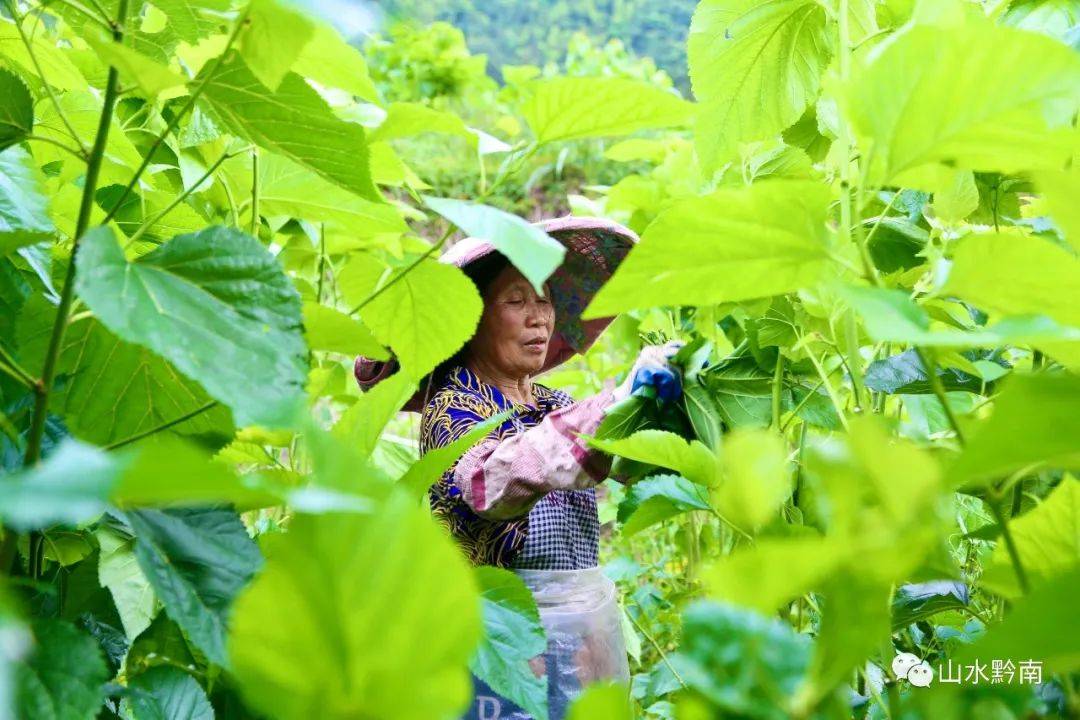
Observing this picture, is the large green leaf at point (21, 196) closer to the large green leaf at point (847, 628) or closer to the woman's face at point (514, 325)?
the large green leaf at point (847, 628)

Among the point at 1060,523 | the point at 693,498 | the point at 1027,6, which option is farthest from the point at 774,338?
the point at 1060,523

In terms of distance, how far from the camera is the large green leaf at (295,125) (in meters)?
0.46

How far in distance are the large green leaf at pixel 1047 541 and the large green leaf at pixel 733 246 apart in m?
0.10

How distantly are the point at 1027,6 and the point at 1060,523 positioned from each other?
0.48 metres

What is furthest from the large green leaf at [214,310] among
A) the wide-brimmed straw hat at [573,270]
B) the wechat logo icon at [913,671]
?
the wide-brimmed straw hat at [573,270]

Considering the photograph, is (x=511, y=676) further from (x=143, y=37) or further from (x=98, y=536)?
(x=143, y=37)

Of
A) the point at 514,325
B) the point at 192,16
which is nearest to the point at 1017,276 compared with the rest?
the point at 192,16

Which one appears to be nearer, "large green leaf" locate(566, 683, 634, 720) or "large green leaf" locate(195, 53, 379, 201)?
"large green leaf" locate(566, 683, 634, 720)

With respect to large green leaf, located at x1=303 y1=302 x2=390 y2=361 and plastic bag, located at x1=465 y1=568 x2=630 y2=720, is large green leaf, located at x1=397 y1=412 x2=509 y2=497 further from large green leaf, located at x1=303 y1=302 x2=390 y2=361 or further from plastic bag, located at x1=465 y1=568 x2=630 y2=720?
plastic bag, located at x1=465 y1=568 x2=630 y2=720

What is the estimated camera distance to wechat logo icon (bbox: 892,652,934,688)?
0.51 meters

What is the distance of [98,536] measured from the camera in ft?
1.96

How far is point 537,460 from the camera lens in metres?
1.32

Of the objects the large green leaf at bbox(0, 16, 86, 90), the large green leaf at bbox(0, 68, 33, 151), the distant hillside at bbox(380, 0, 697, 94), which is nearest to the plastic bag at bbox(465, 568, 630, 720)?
the large green leaf at bbox(0, 16, 86, 90)

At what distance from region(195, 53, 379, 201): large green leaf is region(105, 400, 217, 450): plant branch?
118 mm
